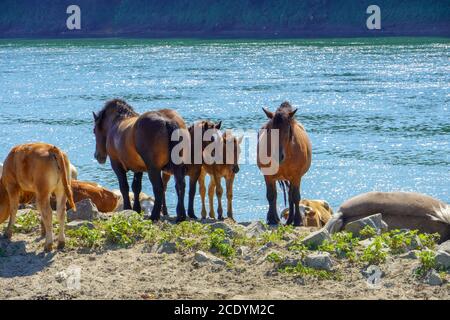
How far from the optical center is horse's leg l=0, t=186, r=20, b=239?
9.48 m

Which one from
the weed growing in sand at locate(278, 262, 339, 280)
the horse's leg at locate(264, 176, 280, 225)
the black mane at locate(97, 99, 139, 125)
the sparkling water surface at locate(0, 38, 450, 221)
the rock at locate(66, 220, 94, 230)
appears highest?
the black mane at locate(97, 99, 139, 125)

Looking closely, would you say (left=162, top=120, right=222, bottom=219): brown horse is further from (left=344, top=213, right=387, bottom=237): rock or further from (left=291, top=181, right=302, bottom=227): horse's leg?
(left=344, top=213, right=387, bottom=237): rock

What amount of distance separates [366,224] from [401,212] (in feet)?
3.71

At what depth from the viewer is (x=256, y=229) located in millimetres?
9758

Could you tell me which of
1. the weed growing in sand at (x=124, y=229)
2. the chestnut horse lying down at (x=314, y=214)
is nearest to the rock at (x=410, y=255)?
the weed growing in sand at (x=124, y=229)

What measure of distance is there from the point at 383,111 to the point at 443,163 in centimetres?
1111

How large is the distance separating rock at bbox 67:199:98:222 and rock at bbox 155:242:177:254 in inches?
56.6

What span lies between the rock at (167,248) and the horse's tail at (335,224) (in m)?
2.09

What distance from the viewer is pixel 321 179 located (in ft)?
74.0

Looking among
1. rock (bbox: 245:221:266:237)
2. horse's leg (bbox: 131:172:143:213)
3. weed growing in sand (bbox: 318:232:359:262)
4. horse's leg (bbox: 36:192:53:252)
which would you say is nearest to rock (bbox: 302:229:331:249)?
weed growing in sand (bbox: 318:232:359:262)

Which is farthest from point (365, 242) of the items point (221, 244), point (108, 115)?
point (108, 115)

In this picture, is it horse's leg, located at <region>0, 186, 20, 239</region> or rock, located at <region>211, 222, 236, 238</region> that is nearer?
rock, located at <region>211, 222, 236, 238</region>
